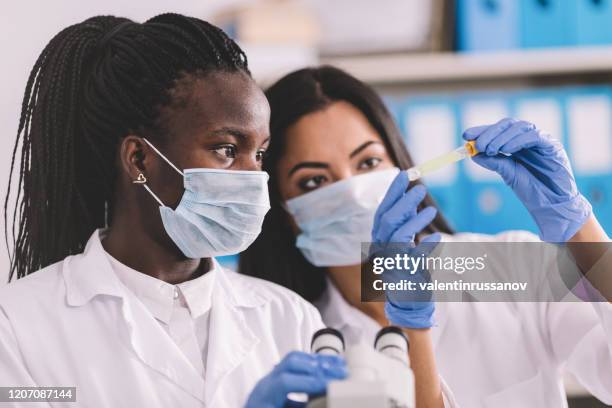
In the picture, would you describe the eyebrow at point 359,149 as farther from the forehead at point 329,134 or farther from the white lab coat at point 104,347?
the white lab coat at point 104,347

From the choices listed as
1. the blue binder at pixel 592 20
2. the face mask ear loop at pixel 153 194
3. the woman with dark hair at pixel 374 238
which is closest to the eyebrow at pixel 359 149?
the woman with dark hair at pixel 374 238

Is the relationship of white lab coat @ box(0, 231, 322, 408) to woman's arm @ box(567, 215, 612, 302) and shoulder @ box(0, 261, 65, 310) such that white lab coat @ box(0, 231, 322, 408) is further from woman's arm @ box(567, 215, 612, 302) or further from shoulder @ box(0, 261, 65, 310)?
woman's arm @ box(567, 215, 612, 302)

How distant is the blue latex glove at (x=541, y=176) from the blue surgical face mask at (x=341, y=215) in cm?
25

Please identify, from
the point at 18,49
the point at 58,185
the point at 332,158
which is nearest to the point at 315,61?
the point at 332,158

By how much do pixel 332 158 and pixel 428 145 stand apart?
22.1 inches

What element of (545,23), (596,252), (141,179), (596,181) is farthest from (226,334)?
(545,23)

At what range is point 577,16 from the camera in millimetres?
2012

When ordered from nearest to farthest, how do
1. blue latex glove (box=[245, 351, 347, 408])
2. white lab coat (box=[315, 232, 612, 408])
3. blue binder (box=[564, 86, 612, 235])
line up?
blue latex glove (box=[245, 351, 347, 408])
white lab coat (box=[315, 232, 612, 408])
blue binder (box=[564, 86, 612, 235])

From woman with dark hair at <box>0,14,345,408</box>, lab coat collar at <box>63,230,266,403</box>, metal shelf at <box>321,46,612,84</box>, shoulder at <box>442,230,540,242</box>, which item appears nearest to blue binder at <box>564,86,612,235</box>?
metal shelf at <box>321,46,612,84</box>

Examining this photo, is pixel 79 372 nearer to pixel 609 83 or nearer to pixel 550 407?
pixel 550 407

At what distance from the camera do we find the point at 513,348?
1468mm

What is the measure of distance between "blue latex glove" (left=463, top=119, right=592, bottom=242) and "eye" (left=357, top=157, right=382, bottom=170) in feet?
0.92

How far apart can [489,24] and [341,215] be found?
0.88m

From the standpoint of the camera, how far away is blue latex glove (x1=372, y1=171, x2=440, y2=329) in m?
1.13
